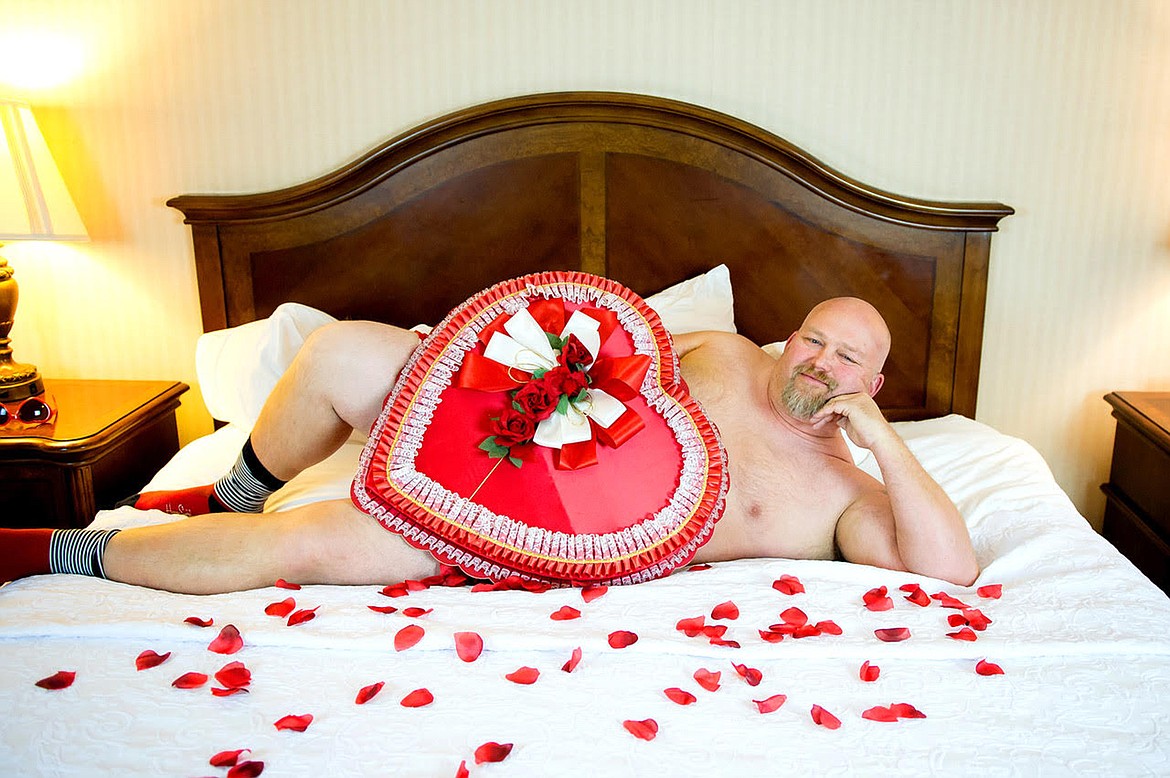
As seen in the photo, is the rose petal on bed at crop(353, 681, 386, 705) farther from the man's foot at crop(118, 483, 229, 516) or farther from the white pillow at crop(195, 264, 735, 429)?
the white pillow at crop(195, 264, 735, 429)

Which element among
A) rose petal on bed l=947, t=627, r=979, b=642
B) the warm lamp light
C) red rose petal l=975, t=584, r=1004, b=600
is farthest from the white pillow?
rose petal on bed l=947, t=627, r=979, b=642

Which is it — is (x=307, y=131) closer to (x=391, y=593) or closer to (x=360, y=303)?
(x=360, y=303)

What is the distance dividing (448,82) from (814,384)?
133cm

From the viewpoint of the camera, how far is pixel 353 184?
2.57 metres

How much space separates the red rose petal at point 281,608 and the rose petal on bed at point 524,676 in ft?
1.31

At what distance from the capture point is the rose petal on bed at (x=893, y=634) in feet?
4.89

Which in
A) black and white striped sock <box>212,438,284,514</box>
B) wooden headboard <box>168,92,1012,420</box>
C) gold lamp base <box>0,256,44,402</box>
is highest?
wooden headboard <box>168,92,1012,420</box>

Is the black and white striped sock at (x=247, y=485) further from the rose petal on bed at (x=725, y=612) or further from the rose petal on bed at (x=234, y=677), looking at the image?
the rose petal on bed at (x=725, y=612)

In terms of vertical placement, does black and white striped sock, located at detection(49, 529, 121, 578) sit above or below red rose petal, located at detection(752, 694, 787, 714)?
above

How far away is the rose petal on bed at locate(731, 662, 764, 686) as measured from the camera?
4.51 feet

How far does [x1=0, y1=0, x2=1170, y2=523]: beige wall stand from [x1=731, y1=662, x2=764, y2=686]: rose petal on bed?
170 centimetres

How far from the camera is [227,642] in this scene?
4.66 ft

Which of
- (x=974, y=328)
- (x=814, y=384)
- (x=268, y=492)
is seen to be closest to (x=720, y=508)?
(x=814, y=384)

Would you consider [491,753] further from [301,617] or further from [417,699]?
[301,617]
